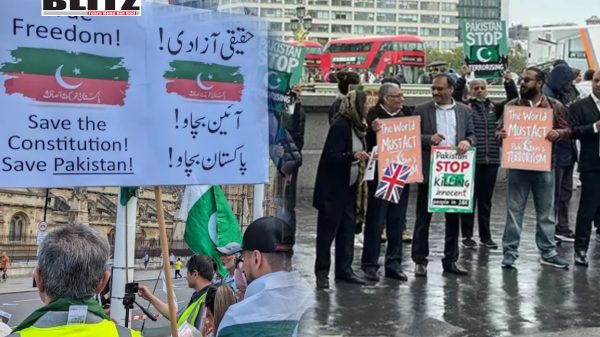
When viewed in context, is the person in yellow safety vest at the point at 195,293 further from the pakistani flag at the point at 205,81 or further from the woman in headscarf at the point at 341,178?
the woman in headscarf at the point at 341,178

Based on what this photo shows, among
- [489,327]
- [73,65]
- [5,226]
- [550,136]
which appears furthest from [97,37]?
[550,136]

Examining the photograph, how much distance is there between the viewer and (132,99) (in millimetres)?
4258

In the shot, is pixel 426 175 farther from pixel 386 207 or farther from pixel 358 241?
pixel 358 241

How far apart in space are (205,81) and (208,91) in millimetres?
51

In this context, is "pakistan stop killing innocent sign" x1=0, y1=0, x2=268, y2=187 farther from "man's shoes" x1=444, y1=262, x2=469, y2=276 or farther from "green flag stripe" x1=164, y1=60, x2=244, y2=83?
"man's shoes" x1=444, y1=262, x2=469, y2=276

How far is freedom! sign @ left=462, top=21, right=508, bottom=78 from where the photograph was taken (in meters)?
13.6

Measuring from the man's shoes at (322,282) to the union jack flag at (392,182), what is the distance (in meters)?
0.87

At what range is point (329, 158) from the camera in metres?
8.19

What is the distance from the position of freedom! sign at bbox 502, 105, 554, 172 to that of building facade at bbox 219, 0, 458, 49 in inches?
94.2

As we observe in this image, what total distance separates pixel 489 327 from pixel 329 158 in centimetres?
200

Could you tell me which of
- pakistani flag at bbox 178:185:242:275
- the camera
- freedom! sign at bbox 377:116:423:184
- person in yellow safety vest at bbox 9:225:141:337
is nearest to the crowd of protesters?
freedom! sign at bbox 377:116:423:184

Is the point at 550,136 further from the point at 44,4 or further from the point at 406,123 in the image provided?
the point at 44,4

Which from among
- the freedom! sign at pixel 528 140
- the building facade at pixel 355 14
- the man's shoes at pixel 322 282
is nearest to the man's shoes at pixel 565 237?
the freedom! sign at pixel 528 140

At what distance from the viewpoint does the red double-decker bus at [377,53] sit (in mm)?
48156
